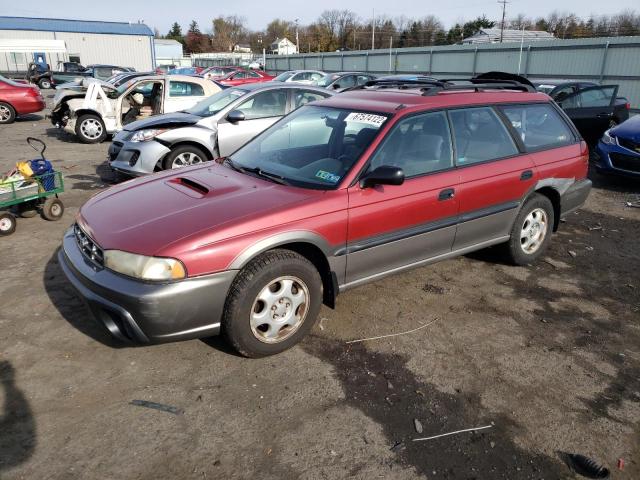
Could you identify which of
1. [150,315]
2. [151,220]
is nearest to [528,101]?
[151,220]

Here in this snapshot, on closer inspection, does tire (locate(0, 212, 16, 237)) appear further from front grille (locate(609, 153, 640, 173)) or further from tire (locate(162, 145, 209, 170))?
front grille (locate(609, 153, 640, 173))

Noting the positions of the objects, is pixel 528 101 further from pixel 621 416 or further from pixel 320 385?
pixel 320 385

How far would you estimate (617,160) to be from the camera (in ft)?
26.4

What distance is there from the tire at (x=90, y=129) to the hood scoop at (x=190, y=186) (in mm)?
9283

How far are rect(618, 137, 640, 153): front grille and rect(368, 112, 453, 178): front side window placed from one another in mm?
5438

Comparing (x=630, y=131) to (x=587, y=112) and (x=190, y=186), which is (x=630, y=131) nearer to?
(x=587, y=112)

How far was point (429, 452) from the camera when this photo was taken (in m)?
2.57

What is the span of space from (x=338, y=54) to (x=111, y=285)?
116 ft

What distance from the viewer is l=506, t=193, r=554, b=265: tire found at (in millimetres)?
4730

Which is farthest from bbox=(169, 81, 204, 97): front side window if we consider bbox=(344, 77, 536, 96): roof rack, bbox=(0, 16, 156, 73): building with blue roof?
bbox=(0, 16, 156, 73): building with blue roof

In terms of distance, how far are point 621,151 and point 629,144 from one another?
15 centimetres

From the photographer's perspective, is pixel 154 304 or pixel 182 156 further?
pixel 182 156

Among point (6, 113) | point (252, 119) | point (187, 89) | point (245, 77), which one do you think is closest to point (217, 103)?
point (252, 119)

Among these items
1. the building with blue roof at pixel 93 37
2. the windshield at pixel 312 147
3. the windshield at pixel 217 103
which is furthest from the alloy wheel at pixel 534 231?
the building with blue roof at pixel 93 37
